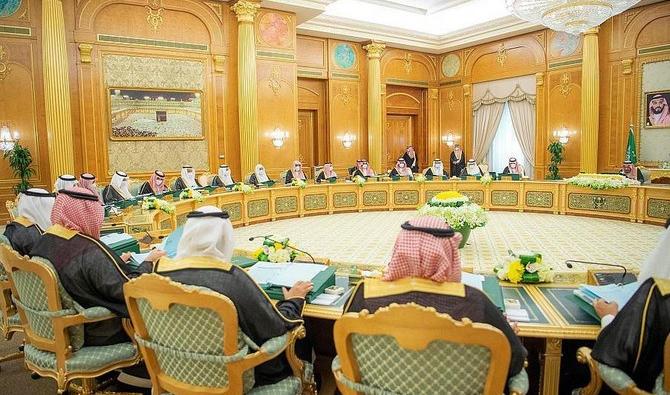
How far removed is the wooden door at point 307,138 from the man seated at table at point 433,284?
42.1 ft

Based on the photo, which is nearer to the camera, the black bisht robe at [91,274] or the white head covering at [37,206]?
the black bisht robe at [91,274]

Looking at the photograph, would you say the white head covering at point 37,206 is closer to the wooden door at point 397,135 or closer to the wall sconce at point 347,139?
the wall sconce at point 347,139

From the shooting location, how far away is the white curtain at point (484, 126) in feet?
50.1

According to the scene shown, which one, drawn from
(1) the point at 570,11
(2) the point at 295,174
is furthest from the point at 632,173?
(2) the point at 295,174

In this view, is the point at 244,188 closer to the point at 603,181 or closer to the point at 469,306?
the point at 603,181

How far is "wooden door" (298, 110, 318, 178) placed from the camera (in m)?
14.6

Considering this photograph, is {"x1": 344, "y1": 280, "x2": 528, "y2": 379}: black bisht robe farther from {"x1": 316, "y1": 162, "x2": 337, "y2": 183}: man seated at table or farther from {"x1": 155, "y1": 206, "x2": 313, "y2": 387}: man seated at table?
{"x1": 316, "y1": 162, "x2": 337, "y2": 183}: man seated at table

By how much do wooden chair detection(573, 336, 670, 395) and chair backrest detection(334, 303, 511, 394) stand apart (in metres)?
0.52

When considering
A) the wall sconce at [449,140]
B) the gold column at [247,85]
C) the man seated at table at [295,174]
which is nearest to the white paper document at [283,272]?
the man seated at table at [295,174]

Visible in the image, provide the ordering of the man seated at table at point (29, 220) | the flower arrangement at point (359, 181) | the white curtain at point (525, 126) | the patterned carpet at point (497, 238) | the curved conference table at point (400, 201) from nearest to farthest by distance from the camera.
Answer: the man seated at table at point (29, 220) → the patterned carpet at point (497, 238) → the curved conference table at point (400, 201) → the flower arrangement at point (359, 181) → the white curtain at point (525, 126)

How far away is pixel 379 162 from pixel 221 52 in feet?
19.3

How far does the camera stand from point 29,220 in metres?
3.60

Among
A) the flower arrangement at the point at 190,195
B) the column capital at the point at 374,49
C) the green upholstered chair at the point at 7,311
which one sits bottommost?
the green upholstered chair at the point at 7,311

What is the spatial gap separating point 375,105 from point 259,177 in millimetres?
5272
